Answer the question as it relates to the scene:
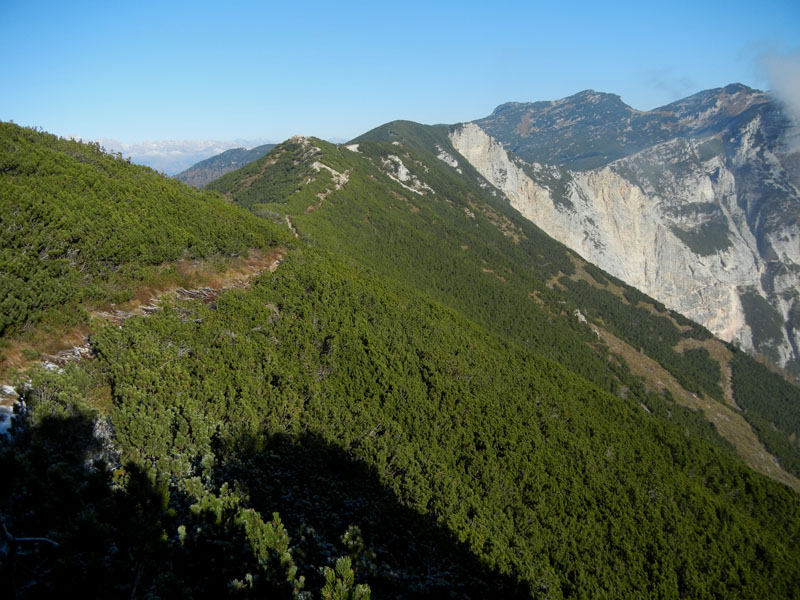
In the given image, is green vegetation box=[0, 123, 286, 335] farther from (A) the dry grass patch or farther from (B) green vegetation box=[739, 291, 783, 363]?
(B) green vegetation box=[739, 291, 783, 363]

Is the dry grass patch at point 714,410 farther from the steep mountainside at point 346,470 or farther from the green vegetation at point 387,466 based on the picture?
the green vegetation at point 387,466

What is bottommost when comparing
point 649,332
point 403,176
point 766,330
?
point 766,330

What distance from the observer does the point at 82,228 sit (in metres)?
20.6

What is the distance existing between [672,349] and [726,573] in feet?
328

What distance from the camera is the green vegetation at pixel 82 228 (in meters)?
16.2

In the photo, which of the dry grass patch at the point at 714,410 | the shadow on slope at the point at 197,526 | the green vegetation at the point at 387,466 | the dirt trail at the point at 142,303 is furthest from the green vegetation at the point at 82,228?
the dry grass patch at the point at 714,410

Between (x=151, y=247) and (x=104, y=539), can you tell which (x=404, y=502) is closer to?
(x=104, y=539)

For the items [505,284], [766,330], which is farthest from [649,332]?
[766,330]

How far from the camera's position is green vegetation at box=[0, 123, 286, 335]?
16203 millimetres

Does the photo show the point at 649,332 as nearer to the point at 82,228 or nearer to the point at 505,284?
the point at 505,284

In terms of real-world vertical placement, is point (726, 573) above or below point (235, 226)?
below

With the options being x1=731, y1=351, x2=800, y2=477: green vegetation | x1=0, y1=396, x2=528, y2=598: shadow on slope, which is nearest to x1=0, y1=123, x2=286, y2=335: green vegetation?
x1=0, y1=396, x2=528, y2=598: shadow on slope

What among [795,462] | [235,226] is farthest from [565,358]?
[235,226]

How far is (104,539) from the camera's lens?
19.5 feet
